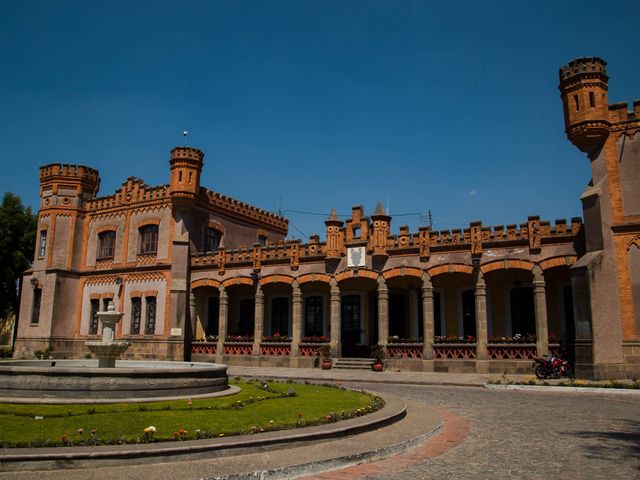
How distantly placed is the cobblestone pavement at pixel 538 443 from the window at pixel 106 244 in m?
25.3

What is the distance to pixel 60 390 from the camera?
35.6 ft

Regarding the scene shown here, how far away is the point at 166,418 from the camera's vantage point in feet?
30.2

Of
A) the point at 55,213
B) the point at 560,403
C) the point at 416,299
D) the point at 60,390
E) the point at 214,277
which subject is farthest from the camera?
the point at 55,213

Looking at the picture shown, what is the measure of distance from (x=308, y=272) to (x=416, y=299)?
5.73m

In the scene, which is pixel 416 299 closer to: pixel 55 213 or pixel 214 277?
pixel 214 277

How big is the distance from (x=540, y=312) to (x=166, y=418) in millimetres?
17629

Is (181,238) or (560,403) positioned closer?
(560,403)

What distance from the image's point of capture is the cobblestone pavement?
23.2ft

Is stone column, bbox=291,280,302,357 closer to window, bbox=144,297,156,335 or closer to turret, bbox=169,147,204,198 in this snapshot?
turret, bbox=169,147,204,198

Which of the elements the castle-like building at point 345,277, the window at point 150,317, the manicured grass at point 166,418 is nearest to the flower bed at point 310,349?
the castle-like building at point 345,277

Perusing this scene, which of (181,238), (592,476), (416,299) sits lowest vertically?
(592,476)

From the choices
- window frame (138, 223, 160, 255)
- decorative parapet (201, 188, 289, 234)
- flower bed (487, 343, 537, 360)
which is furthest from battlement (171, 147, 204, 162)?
flower bed (487, 343, 537, 360)

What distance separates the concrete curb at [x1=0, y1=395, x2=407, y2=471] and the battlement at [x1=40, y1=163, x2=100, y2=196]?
99.0ft

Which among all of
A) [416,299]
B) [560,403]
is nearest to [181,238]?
[416,299]
